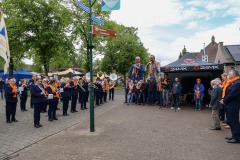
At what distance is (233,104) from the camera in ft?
22.1

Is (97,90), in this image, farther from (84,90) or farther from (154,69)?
(154,69)

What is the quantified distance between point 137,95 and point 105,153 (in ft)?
33.7

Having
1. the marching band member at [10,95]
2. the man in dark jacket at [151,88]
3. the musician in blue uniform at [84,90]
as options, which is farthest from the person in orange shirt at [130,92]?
the marching band member at [10,95]

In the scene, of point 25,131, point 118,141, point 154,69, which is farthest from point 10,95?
point 154,69

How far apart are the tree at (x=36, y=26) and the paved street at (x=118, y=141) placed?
14663 mm

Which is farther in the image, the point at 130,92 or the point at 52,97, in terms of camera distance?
the point at 130,92

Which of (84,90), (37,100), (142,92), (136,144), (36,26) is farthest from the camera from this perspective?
(36,26)

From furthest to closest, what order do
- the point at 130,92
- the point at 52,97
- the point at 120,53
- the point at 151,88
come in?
the point at 120,53 → the point at 130,92 → the point at 151,88 → the point at 52,97

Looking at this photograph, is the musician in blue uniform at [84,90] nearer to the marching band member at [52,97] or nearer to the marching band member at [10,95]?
the marching band member at [52,97]

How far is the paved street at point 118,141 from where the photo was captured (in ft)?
17.7

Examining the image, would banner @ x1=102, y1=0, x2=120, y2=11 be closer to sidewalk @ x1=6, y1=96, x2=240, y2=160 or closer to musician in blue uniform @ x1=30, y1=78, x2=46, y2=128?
musician in blue uniform @ x1=30, y1=78, x2=46, y2=128

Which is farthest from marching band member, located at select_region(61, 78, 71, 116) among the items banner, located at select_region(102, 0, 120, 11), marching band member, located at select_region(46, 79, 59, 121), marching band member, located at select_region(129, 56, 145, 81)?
marching band member, located at select_region(129, 56, 145, 81)

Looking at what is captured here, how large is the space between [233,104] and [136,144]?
127 inches

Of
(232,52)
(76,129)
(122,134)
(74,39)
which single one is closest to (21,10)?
(74,39)
